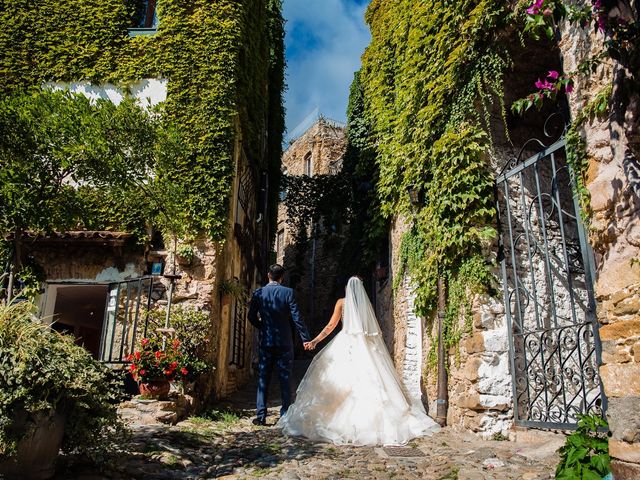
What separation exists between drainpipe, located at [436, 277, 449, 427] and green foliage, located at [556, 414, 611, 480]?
2.60 m

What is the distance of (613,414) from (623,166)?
1730mm

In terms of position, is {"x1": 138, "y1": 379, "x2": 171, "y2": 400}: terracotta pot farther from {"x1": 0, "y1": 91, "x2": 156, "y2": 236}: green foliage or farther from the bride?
{"x1": 0, "y1": 91, "x2": 156, "y2": 236}: green foliage

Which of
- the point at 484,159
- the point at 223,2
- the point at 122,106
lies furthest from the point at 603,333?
the point at 223,2

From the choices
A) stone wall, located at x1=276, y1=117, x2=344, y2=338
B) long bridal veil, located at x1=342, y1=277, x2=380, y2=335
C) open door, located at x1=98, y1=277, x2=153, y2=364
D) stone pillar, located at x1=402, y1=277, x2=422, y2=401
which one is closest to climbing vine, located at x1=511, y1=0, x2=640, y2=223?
long bridal veil, located at x1=342, y1=277, x2=380, y2=335

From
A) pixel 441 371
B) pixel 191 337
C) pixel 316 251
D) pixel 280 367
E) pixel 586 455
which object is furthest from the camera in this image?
pixel 316 251

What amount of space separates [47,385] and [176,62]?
7.34 metres

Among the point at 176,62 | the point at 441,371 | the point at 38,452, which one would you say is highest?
the point at 176,62

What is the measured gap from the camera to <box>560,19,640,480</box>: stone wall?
3232 mm

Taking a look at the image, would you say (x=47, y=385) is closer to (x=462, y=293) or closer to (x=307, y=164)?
(x=462, y=293)

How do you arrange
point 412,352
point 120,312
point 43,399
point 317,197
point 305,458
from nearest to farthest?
point 43,399, point 305,458, point 120,312, point 412,352, point 317,197

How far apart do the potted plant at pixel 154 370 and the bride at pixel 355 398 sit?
146cm

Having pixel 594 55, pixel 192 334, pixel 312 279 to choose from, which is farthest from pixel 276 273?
pixel 312 279

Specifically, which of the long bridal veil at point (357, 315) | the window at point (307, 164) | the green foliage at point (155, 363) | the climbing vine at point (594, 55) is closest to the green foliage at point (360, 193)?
the long bridal veil at point (357, 315)

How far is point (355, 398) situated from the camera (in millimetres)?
5805
